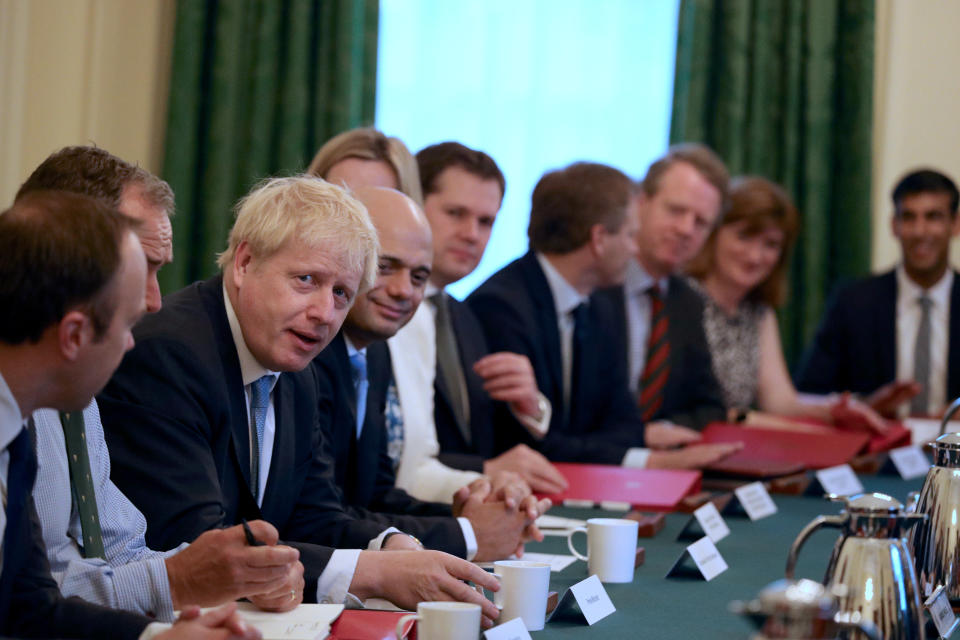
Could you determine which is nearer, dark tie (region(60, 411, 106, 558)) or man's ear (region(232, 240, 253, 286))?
dark tie (region(60, 411, 106, 558))

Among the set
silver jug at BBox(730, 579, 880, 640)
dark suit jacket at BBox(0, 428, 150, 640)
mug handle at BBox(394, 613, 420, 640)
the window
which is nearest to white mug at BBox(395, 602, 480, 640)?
mug handle at BBox(394, 613, 420, 640)

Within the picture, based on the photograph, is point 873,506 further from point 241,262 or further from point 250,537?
point 241,262

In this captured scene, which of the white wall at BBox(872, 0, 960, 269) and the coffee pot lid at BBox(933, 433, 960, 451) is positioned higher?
the white wall at BBox(872, 0, 960, 269)

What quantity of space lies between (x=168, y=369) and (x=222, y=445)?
0.53 ft

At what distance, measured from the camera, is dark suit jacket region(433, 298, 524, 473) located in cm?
317

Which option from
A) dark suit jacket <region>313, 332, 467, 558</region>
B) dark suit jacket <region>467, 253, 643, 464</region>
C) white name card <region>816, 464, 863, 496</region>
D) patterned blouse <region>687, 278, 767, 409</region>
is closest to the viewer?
dark suit jacket <region>313, 332, 467, 558</region>

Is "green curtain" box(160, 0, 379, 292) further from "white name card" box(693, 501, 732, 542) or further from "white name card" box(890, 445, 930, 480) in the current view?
"white name card" box(693, 501, 732, 542)

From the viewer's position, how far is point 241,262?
200cm

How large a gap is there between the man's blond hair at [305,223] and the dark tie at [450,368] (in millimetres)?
1169

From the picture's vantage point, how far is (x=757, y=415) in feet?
14.4

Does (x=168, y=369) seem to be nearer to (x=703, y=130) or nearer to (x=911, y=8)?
(x=703, y=130)

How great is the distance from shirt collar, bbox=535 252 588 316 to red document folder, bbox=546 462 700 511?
0.79m

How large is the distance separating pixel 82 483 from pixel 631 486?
1.61m

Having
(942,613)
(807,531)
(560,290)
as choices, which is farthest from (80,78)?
(807,531)
